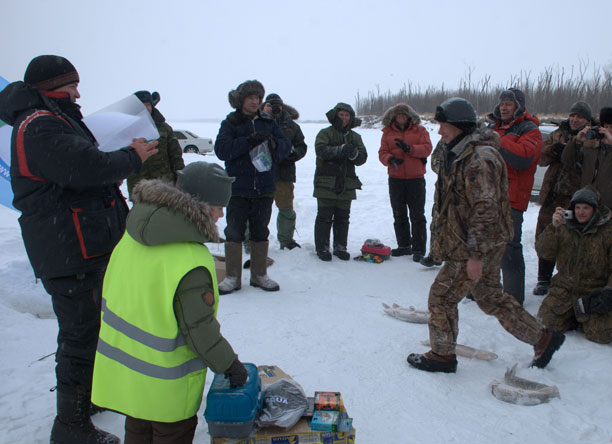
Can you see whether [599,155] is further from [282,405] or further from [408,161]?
[282,405]

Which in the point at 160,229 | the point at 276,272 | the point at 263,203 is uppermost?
the point at 160,229

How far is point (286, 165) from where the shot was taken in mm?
6270

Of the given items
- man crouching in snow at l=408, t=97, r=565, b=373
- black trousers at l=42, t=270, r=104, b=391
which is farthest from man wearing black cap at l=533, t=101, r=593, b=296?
black trousers at l=42, t=270, r=104, b=391

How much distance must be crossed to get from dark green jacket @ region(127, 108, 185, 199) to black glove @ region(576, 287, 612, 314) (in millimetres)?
4221

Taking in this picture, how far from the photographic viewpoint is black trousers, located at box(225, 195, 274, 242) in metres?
4.81

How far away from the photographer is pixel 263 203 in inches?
192

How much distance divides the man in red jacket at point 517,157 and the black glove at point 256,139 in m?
2.29

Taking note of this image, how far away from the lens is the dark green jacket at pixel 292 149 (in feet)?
20.0

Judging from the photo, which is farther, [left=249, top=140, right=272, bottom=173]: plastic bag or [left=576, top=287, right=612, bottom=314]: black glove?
[left=249, top=140, right=272, bottom=173]: plastic bag

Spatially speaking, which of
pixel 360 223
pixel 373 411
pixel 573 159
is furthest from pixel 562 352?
pixel 360 223

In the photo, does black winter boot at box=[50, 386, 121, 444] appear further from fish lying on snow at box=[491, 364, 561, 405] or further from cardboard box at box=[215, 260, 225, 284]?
cardboard box at box=[215, 260, 225, 284]

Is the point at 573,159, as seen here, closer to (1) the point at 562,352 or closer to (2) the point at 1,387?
(1) the point at 562,352

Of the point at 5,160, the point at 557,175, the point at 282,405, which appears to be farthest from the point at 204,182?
the point at 557,175

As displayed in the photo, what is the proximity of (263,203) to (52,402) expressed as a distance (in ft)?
8.85
